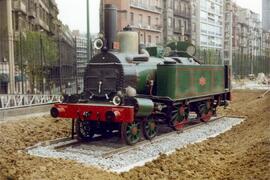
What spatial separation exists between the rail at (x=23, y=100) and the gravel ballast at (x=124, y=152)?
475cm

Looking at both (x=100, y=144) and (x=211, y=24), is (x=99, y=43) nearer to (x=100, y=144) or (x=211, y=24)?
(x=100, y=144)

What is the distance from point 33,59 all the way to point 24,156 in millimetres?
10640

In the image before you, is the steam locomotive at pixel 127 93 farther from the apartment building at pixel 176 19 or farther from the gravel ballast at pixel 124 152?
the apartment building at pixel 176 19

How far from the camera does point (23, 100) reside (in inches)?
642

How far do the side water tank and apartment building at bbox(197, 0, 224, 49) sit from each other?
6208 centimetres

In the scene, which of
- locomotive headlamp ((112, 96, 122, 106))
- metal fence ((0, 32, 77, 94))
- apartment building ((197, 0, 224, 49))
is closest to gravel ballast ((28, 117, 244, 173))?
locomotive headlamp ((112, 96, 122, 106))

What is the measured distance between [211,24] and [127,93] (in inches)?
2895

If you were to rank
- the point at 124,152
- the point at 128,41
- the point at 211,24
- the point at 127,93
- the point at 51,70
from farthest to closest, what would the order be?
the point at 211,24 < the point at 51,70 < the point at 128,41 < the point at 127,93 < the point at 124,152

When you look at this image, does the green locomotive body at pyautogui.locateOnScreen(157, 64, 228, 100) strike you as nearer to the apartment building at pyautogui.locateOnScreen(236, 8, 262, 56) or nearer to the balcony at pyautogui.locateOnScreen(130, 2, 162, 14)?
the balcony at pyautogui.locateOnScreen(130, 2, 162, 14)

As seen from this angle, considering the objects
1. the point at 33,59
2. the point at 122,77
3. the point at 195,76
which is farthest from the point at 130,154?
the point at 33,59

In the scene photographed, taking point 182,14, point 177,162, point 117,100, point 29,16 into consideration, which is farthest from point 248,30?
point 177,162

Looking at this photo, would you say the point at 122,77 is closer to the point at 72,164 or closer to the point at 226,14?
the point at 72,164

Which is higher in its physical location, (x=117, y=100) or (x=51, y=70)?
(x=51, y=70)

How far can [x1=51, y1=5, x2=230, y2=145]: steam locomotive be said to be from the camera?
10.5 metres
